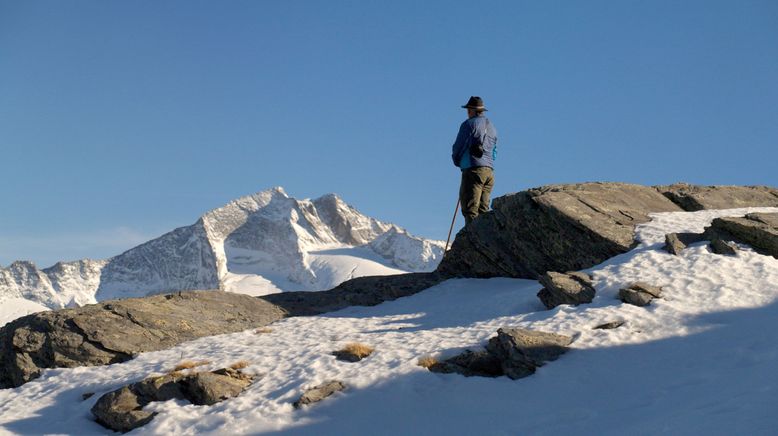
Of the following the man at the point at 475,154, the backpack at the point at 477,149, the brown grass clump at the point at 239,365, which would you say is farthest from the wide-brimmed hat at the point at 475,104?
the brown grass clump at the point at 239,365

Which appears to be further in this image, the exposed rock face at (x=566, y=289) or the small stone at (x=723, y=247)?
the small stone at (x=723, y=247)

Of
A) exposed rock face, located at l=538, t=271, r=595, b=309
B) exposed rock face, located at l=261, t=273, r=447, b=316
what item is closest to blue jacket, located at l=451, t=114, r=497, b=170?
exposed rock face, located at l=261, t=273, r=447, b=316

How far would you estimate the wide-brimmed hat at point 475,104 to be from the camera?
25.4 m

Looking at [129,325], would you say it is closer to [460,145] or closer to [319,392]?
[319,392]

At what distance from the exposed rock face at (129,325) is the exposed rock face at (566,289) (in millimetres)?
7092

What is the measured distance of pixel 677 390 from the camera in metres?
13.5

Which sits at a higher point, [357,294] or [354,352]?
[357,294]

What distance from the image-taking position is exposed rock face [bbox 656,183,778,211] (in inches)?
1051

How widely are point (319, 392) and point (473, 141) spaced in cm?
1267

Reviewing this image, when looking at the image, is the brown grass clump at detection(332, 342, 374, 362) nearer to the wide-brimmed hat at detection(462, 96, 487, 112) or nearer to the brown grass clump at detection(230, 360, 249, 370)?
the brown grass clump at detection(230, 360, 249, 370)

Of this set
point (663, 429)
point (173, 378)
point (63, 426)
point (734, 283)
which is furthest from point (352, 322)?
point (663, 429)

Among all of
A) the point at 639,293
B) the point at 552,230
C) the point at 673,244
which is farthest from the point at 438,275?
the point at 639,293

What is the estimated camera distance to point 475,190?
26.5 m

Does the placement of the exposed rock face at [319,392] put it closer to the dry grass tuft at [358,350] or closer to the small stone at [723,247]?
the dry grass tuft at [358,350]
